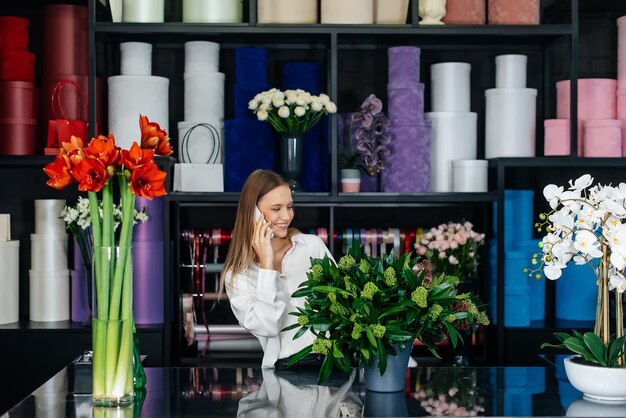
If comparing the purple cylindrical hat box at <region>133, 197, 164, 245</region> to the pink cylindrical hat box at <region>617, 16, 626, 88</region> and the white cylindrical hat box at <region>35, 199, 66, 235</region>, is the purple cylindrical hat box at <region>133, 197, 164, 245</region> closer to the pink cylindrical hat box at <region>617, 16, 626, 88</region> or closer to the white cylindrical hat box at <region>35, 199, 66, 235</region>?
the white cylindrical hat box at <region>35, 199, 66, 235</region>

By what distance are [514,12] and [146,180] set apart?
248cm

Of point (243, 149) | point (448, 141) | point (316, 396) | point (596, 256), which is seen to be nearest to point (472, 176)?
point (448, 141)

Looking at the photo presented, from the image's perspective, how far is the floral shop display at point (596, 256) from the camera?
2150 millimetres

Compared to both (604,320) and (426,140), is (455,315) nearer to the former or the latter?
(604,320)

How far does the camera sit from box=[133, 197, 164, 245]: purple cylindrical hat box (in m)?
3.97

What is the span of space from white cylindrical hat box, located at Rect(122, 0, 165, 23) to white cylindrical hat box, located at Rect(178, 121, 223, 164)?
499 millimetres

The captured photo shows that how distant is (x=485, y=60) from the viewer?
4469mm

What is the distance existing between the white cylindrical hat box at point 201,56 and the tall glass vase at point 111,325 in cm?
214

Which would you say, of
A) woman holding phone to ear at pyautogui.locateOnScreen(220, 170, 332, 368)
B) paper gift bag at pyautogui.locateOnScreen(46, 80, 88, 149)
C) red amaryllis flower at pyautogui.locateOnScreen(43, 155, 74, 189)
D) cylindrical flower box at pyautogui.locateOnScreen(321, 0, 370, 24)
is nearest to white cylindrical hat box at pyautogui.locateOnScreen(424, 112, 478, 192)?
cylindrical flower box at pyautogui.locateOnScreen(321, 0, 370, 24)

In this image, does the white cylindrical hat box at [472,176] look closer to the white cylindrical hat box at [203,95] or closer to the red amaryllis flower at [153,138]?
the white cylindrical hat box at [203,95]

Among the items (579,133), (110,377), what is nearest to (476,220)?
(579,133)

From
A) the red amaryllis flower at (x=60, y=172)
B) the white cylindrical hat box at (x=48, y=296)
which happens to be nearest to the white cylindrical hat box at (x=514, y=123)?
the white cylindrical hat box at (x=48, y=296)

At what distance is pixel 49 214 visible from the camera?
13.3 ft

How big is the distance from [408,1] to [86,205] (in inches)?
68.2
